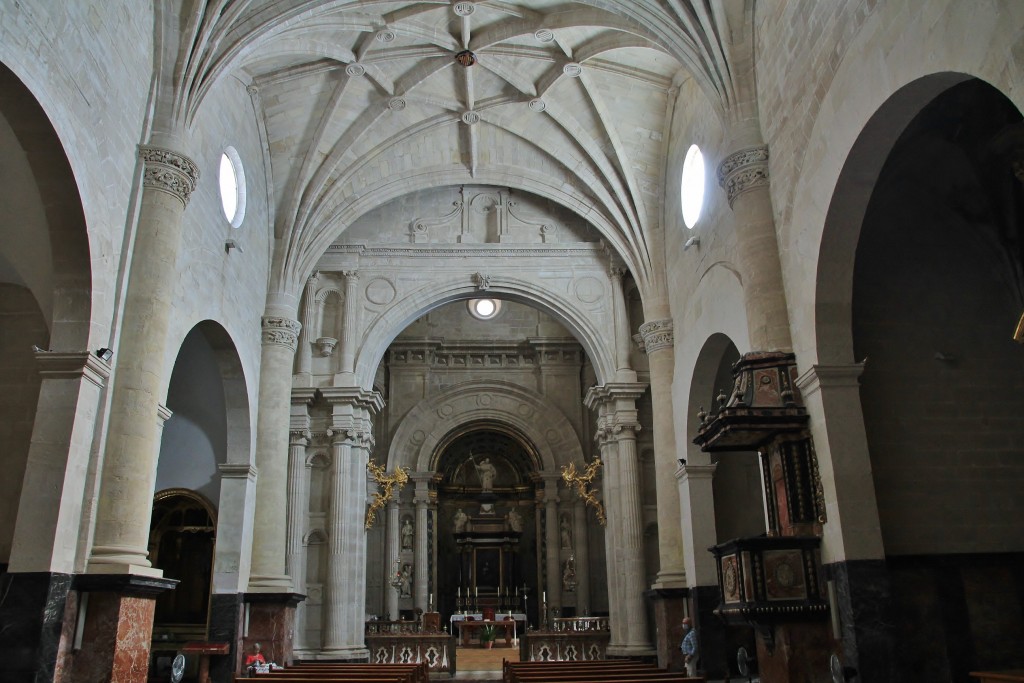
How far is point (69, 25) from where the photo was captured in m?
9.70

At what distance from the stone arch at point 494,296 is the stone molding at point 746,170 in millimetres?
9568

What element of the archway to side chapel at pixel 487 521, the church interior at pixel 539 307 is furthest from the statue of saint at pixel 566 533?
the archway to side chapel at pixel 487 521

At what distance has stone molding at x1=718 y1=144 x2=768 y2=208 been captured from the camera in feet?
38.2

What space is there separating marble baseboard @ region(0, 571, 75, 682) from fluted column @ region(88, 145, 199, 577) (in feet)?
2.50

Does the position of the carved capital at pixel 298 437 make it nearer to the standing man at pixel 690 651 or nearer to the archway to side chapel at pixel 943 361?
the standing man at pixel 690 651

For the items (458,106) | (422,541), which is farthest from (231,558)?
(422,541)

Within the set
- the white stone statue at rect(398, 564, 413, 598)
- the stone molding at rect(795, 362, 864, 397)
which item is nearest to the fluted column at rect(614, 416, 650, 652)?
the white stone statue at rect(398, 564, 413, 598)

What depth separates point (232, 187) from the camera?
16.0m

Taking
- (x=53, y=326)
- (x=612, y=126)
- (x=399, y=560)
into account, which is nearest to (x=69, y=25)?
(x=53, y=326)

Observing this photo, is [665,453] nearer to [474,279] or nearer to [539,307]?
[539,307]

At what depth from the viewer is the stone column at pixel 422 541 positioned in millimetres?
26062

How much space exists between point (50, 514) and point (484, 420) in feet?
62.9

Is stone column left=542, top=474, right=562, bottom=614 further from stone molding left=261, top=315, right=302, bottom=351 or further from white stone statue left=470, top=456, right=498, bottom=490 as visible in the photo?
stone molding left=261, top=315, right=302, bottom=351

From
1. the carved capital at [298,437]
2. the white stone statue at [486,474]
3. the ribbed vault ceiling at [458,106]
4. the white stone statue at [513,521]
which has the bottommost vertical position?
the white stone statue at [513,521]
